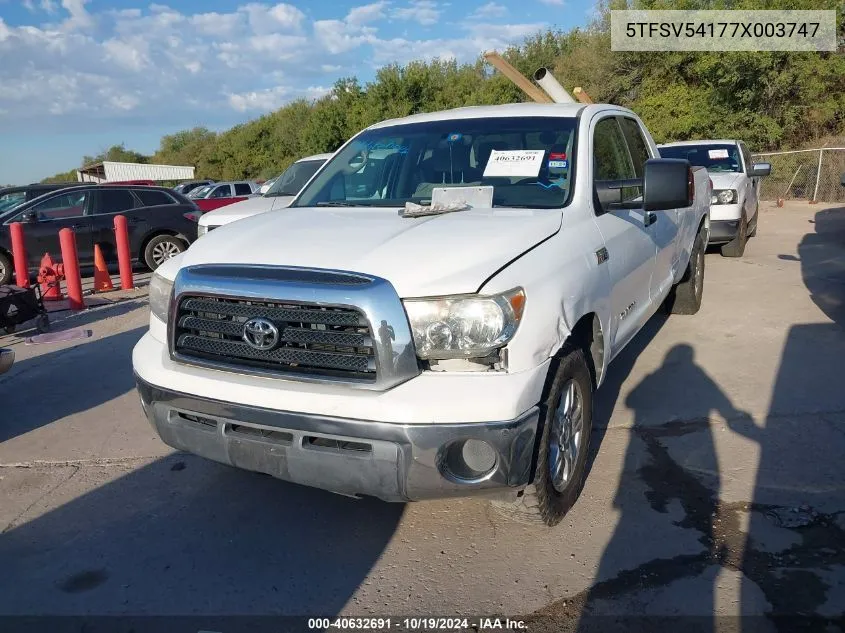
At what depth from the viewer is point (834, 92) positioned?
78.6ft

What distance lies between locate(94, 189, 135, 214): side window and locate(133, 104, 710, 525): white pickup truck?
31.5 ft

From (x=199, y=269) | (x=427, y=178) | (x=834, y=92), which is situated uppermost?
(x=834, y=92)

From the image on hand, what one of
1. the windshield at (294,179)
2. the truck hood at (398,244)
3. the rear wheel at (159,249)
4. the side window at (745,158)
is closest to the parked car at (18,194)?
the rear wheel at (159,249)

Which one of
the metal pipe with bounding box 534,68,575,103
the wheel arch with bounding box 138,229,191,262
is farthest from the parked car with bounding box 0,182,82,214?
the metal pipe with bounding box 534,68,575,103

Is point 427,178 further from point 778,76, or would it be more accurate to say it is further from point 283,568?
point 778,76

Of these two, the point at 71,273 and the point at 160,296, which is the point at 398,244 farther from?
the point at 71,273

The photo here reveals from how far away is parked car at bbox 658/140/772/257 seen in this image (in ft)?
32.2

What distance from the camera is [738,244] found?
1030 cm

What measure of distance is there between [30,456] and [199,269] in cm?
228

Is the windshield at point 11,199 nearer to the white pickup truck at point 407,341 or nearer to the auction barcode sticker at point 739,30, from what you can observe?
the white pickup truck at point 407,341

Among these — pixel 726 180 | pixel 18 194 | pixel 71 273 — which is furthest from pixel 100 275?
pixel 726 180

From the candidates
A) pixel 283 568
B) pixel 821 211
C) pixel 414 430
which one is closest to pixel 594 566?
pixel 414 430

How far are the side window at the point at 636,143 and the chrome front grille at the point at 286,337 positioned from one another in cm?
311

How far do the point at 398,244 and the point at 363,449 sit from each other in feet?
2.86
